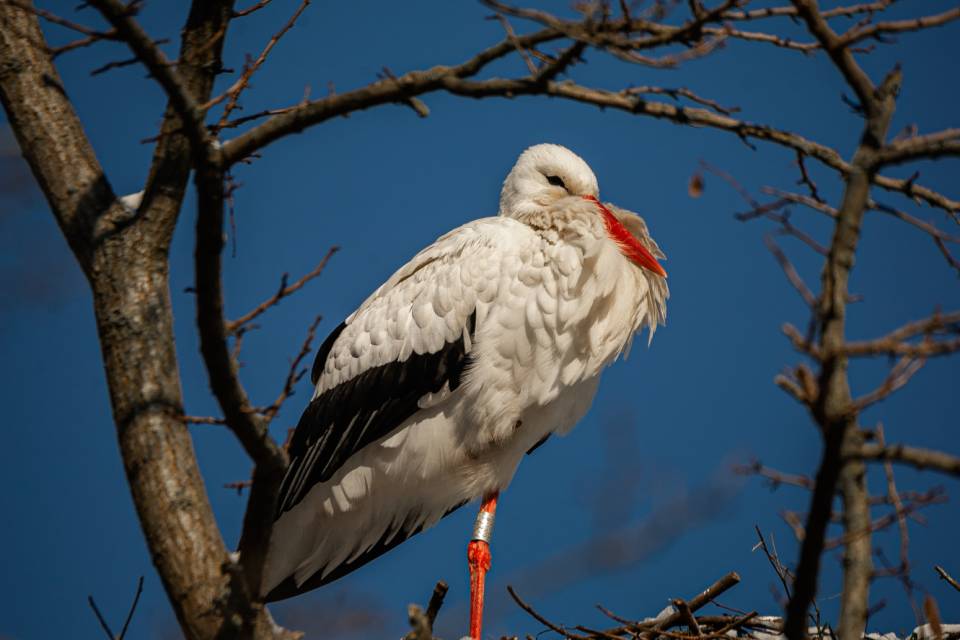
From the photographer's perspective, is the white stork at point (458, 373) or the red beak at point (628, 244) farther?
the red beak at point (628, 244)

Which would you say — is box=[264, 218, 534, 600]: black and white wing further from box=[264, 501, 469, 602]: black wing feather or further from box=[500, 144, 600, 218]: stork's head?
box=[500, 144, 600, 218]: stork's head

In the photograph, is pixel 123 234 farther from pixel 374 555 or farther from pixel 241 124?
pixel 374 555

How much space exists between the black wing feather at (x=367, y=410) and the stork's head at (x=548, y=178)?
3.45 ft

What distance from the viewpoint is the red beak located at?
221 inches

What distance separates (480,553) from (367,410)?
110 cm

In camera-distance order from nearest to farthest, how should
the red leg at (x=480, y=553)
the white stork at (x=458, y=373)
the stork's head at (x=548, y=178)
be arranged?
the white stork at (x=458, y=373) → the red leg at (x=480, y=553) → the stork's head at (x=548, y=178)

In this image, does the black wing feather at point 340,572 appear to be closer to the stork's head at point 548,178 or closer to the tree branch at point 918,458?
the stork's head at point 548,178

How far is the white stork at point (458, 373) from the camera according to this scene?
17.3 ft

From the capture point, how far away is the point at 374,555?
5.81 metres

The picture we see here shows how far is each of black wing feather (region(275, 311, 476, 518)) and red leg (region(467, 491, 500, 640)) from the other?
2.81ft

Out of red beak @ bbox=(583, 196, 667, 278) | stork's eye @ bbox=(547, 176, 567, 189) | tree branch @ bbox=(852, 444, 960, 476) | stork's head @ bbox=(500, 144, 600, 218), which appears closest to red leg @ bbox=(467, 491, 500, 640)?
red beak @ bbox=(583, 196, 667, 278)

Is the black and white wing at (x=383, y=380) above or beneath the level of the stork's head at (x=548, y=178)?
beneath

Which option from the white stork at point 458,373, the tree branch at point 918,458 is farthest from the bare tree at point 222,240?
the white stork at point 458,373

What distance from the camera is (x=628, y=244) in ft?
18.5
